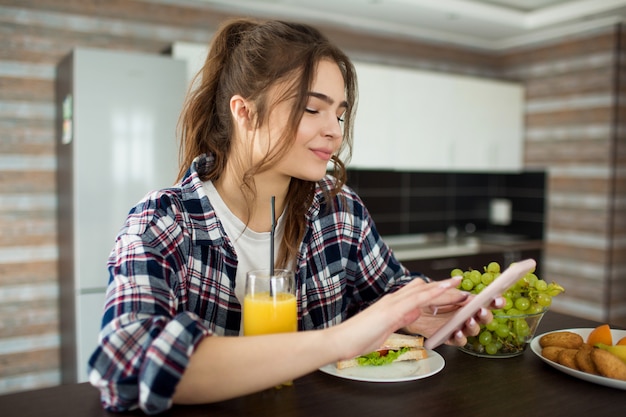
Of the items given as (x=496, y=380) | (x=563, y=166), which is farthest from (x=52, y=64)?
(x=563, y=166)

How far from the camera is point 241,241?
1422 mm

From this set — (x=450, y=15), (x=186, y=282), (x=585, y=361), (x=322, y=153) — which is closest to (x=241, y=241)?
(x=186, y=282)

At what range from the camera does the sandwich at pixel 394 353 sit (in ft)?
3.81

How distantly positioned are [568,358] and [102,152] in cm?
236

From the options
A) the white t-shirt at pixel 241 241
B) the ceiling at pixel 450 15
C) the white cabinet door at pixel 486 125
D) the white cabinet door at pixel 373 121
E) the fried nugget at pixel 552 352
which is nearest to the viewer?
the fried nugget at pixel 552 352

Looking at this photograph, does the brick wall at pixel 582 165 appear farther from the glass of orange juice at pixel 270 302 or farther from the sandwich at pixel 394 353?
the glass of orange juice at pixel 270 302

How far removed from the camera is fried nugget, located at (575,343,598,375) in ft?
3.63

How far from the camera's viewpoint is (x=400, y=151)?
4008 millimetres

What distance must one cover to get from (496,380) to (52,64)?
2.95m

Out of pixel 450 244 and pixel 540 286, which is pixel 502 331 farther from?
pixel 450 244

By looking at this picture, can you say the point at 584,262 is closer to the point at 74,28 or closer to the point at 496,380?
the point at 496,380

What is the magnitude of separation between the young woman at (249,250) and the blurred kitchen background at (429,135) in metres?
1.62

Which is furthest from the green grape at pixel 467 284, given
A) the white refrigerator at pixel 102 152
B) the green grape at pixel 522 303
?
the white refrigerator at pixel 102 152

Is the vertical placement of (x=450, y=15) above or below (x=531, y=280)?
above
